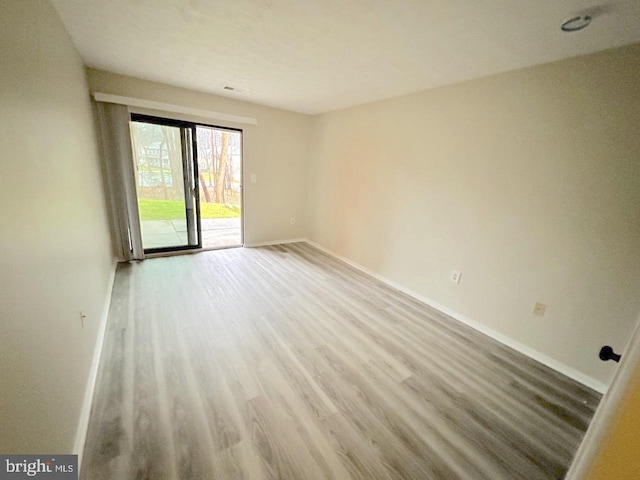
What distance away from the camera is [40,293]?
0.98m

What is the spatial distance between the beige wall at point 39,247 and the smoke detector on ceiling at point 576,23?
2.58m

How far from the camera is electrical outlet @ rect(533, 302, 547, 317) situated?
198 centimetres

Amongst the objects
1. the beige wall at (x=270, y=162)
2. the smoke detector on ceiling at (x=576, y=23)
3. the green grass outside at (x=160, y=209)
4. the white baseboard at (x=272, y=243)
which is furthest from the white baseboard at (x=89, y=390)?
the smoke detector on ceiling at (x=576, y=23)

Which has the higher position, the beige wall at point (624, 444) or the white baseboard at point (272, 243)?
the beige wall at point (624, 444)

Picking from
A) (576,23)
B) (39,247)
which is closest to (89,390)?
(39,247)

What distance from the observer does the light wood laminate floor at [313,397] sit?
47.2 inches

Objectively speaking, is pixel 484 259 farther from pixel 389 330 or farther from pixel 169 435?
pixel 169 435

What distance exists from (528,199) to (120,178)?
436cm

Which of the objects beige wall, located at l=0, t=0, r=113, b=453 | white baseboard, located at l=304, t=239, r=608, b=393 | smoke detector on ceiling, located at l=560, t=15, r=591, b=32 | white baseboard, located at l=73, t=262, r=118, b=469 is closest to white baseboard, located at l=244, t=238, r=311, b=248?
white baseboard, located at l=304, t=239, r=608, b=393

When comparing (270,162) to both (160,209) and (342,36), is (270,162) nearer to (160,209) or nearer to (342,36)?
(160,209)

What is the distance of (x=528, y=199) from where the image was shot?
1994 mm

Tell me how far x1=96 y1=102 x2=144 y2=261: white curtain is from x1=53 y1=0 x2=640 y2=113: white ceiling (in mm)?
519

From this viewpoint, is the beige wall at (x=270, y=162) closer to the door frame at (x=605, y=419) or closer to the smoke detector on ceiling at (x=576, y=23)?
the smoke detector on ceiling at (x=576, y=23)

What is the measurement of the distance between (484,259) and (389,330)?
1122mm
